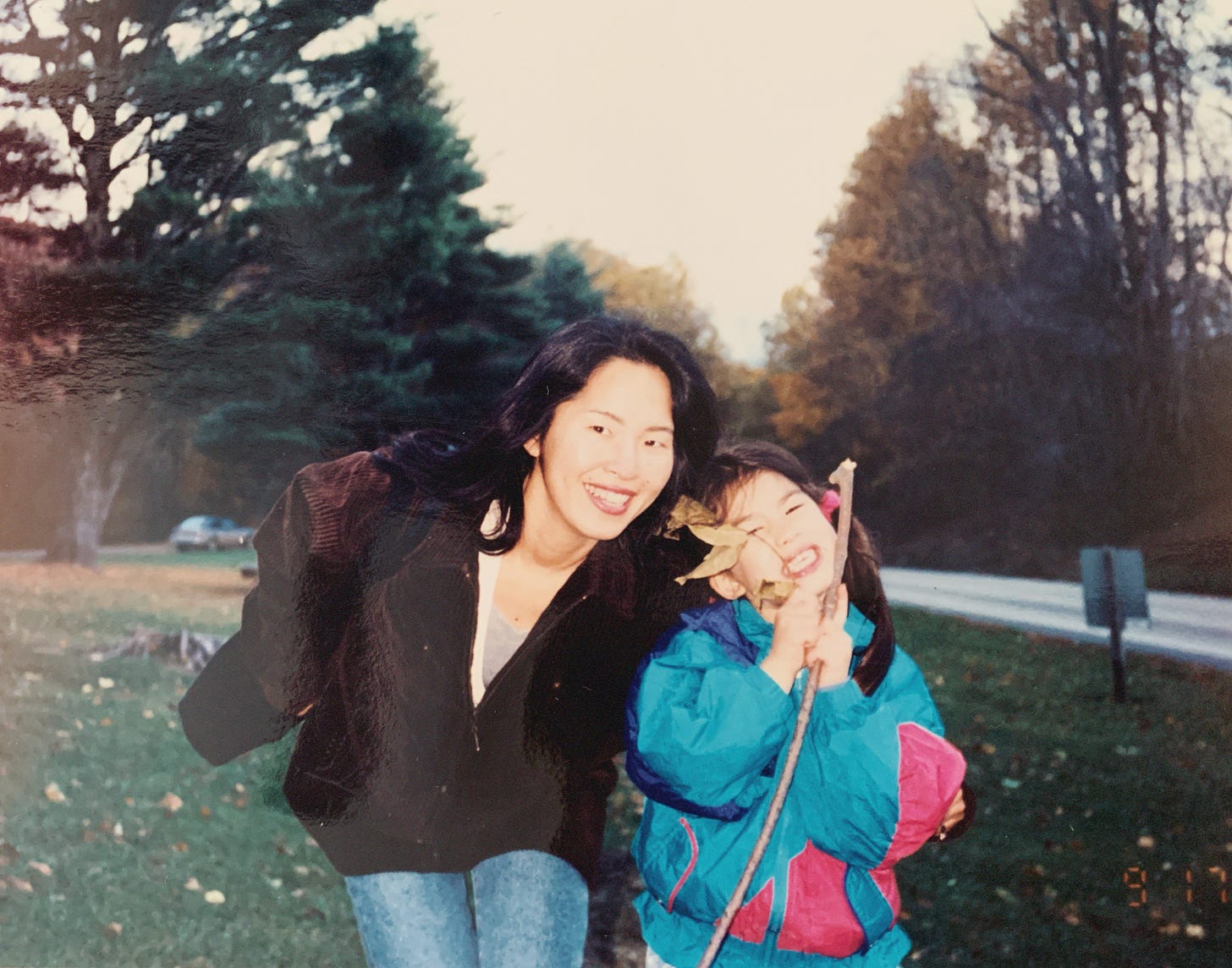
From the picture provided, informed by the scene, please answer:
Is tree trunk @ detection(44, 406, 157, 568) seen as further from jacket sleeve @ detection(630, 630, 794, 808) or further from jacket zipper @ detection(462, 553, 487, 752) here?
jacket sleeve @ detection(630, 630, 794, 808)

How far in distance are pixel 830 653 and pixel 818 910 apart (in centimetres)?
50

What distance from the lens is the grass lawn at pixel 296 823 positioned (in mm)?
2465

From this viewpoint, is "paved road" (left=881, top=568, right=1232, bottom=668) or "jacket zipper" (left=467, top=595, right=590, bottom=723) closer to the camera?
"jacket zipper" (left=467, top=595, right=590, bottom=723)

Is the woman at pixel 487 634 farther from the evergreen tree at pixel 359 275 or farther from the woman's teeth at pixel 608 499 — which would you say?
the evergreen tree at pixel 359 275

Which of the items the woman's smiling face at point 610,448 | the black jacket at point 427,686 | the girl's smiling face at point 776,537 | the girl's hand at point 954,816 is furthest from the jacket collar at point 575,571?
the girl's hand at point 954,816

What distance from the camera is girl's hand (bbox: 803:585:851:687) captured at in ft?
6.52

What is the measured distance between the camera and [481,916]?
2.30m

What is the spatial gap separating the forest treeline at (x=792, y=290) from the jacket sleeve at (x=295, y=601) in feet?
0.69

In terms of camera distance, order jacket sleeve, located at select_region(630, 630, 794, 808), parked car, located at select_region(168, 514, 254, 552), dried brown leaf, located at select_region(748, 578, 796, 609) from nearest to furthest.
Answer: jacket sleeve, located at select_region(630, 630, 794, 808)
dried brown leaf, located at select_region(748, 578, 796, 609)
parked car, located at select_region(168, 514, 254, 552)

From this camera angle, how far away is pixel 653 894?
216cm

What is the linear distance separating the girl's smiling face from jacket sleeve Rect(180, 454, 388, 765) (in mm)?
833
